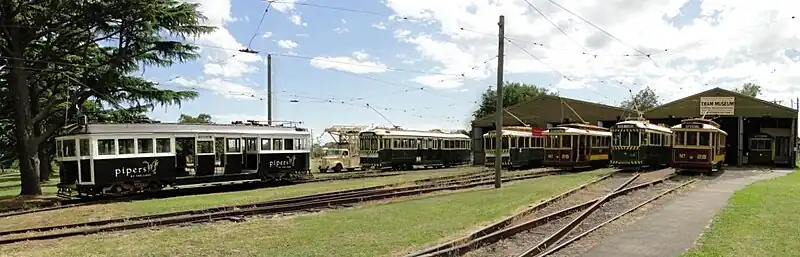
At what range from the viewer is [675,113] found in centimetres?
4744

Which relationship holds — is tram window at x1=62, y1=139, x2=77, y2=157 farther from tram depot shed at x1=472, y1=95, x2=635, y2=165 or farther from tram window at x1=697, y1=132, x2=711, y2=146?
tram depot shed at x1=472, y1=95, x2=635, y2=165

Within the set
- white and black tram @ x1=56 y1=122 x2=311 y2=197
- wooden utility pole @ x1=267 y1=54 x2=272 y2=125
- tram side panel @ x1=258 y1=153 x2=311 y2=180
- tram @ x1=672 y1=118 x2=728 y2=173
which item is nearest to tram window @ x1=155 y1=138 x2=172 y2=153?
white and black tram @ x1=56 y1=122 x2=311 y2=197

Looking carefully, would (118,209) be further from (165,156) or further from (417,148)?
(417,148)

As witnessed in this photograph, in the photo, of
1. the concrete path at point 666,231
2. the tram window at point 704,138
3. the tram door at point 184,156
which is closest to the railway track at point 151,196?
the tram door at point 184,156

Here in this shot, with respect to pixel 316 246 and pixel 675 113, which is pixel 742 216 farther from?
pixel 675 113

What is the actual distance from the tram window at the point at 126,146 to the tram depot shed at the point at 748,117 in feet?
126

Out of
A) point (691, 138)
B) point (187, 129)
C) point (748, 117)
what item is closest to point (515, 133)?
point (691, 138)

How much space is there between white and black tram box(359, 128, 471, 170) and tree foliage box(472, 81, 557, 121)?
43.0 m

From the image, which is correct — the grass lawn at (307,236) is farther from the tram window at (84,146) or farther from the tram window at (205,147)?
the tram window at (205,147)

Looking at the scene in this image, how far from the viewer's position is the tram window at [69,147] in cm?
2002

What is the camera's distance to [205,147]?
76.1ft

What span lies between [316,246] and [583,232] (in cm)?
530

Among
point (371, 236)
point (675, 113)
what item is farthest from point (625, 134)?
point (371, 236)

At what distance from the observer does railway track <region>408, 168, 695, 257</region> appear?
1034 cm
